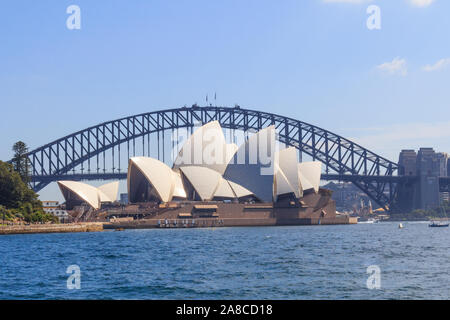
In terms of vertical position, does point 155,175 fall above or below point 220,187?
A: above

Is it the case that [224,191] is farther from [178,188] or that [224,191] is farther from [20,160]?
[20,160]

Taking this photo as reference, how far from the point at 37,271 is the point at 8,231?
4165cm

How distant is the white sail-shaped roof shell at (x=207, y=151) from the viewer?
10131 centimetres

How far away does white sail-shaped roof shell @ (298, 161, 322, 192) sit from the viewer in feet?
348

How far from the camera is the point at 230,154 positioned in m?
102

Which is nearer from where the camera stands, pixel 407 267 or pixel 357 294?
pixel 357 294

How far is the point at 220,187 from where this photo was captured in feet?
331

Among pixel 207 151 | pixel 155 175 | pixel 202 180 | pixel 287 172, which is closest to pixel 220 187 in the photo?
pixel 202 180

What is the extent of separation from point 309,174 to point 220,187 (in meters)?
16.7

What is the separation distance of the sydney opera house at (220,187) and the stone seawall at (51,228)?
26.4 feet

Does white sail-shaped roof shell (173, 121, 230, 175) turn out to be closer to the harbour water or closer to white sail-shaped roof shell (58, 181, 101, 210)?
white sail-shaped roof shell (58, 181, 101, 210)
